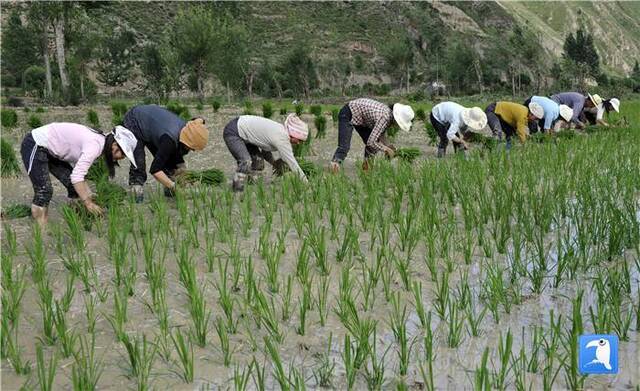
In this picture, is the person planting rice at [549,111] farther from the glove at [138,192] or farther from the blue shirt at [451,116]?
the glove at [138,192]

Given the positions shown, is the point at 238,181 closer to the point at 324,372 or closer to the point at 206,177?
the point at 206,177

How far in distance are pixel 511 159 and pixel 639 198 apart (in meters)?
1.63

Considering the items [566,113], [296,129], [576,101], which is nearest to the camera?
[296,129]

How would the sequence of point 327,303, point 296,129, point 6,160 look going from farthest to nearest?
point 6,160
point 296,129
point 327,303

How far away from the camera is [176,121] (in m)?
4.85

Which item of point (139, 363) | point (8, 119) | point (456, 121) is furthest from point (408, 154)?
point (8, 119)

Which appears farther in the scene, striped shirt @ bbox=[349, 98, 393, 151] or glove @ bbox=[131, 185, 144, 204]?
striped shirt @ bbox=[349, 98, 393, 151]

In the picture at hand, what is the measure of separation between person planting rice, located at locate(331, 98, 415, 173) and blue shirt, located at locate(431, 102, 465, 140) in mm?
1198

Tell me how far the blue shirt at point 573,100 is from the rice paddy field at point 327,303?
594cm

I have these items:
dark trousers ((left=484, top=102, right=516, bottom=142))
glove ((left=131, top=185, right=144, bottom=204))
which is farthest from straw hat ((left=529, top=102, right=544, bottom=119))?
glove ((left=131, top=185, right=144, bottom=204))

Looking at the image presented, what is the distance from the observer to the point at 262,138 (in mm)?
5340

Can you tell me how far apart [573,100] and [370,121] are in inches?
216

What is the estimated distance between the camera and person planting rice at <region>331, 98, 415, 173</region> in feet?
20.0

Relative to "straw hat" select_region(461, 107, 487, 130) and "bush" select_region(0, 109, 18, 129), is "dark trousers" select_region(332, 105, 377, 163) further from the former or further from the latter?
"bush" select_region(0, 109, 18, 129)
